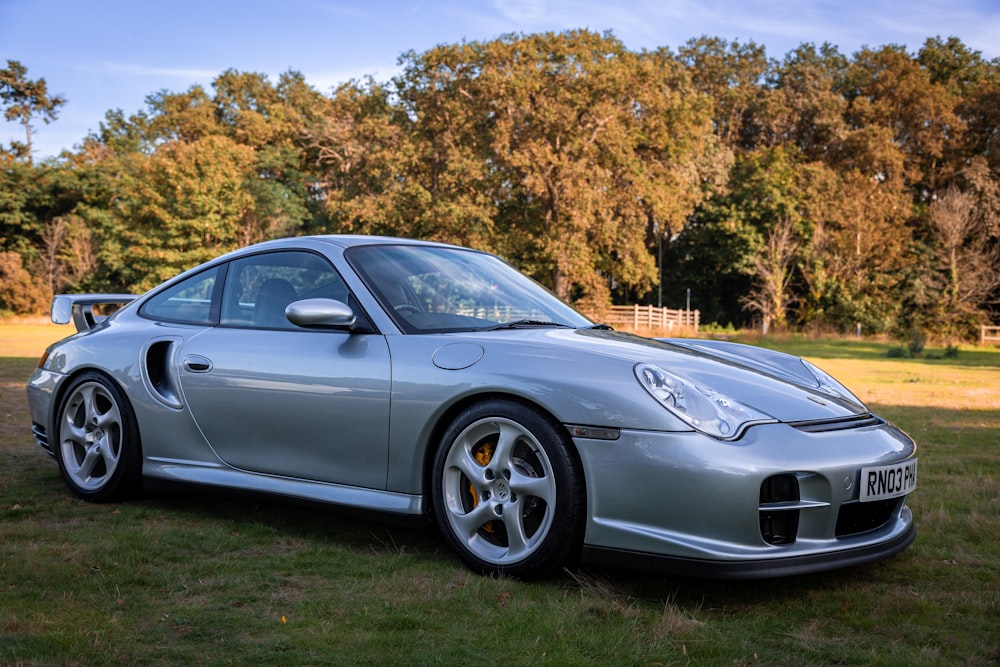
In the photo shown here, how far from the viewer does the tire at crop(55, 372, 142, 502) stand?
4789 millimetres

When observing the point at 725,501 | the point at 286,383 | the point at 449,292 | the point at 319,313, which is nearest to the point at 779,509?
the point at 725,501

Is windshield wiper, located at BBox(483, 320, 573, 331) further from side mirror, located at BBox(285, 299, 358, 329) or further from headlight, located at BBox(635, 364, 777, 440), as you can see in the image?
headlight, located at BBox(635, 364, 777, 440)

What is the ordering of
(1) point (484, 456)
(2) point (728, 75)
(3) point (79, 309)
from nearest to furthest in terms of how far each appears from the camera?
1. (1) point (484, 456)
2. (3) point (79, 309)
3. (2) point (728, 75)

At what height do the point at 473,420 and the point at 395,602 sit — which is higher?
the point at 473,420

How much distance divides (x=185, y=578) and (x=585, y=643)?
1.57 metres

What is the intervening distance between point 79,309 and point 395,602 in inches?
130

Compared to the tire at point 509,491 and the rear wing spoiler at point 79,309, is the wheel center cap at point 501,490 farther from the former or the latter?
the rear wing spoiler at point 79,309

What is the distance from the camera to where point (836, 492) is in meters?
3.22

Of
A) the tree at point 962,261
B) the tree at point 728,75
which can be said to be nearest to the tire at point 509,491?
the tree at point 962,261

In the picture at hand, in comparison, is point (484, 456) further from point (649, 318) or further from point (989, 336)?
point (649, 318)

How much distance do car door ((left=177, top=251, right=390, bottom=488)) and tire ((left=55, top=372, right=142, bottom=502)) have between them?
535 mm

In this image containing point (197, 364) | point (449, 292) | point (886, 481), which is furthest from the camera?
point (197, 364)

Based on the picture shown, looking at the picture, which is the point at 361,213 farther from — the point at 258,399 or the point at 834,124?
the point at 258,399

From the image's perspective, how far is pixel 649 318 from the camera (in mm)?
47875
